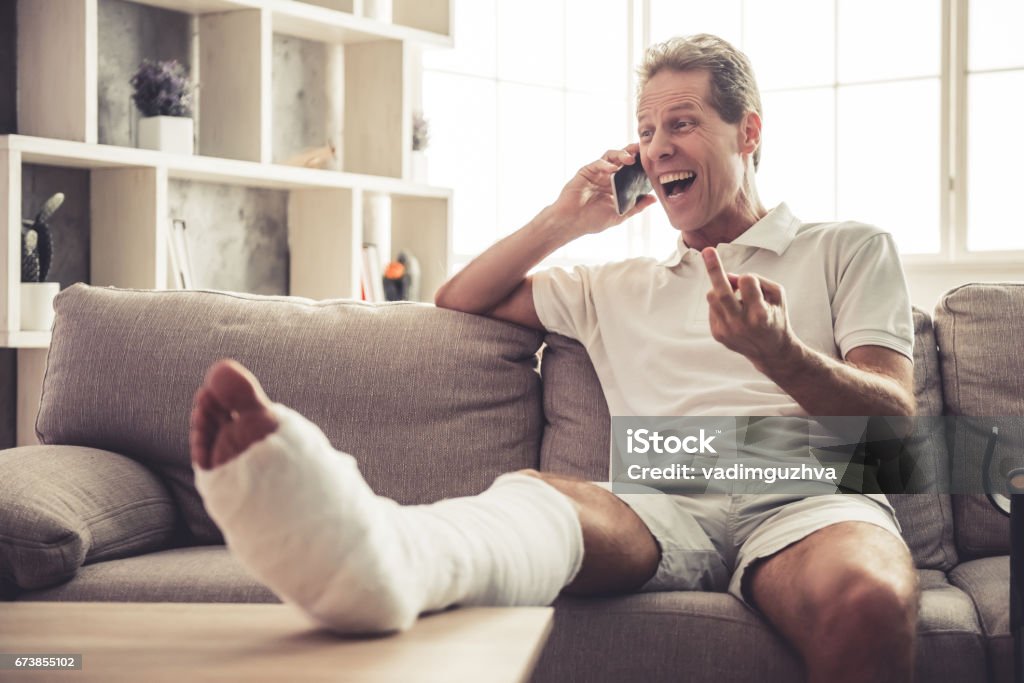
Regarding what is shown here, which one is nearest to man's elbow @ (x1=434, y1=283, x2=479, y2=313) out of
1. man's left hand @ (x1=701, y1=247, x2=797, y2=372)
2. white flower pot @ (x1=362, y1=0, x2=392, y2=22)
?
man's left hand @ (x1=701, y1=247, x2=797, y2=372)

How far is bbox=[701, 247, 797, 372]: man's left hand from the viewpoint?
1360mm

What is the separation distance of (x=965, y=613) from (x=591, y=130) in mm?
3217

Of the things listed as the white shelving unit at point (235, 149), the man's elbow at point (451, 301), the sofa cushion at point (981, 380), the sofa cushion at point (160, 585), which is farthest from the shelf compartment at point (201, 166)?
the sofa cushion at point (981, 380)

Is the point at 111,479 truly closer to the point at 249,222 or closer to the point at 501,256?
the point at 501,256

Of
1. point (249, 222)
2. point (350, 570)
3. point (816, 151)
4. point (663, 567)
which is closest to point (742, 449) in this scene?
point (663, 567)

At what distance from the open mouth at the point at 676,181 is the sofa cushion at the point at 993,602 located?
75 centimetres

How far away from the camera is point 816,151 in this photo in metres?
4.27

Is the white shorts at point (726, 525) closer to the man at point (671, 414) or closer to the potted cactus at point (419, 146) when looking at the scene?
the man at point (671, 414)

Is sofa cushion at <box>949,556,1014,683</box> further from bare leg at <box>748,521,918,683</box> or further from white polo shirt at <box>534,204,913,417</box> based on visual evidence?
white polo shirt at <box>534,204,913,417</box>

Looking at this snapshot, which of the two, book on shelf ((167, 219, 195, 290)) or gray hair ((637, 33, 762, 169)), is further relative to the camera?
book on shelf ((167, 219, 195, 290))

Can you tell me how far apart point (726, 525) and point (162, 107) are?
80.9 inches

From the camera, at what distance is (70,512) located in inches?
63.8

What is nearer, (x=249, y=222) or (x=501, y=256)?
(x=501, y=256)

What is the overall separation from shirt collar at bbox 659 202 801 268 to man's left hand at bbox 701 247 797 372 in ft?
1.15
